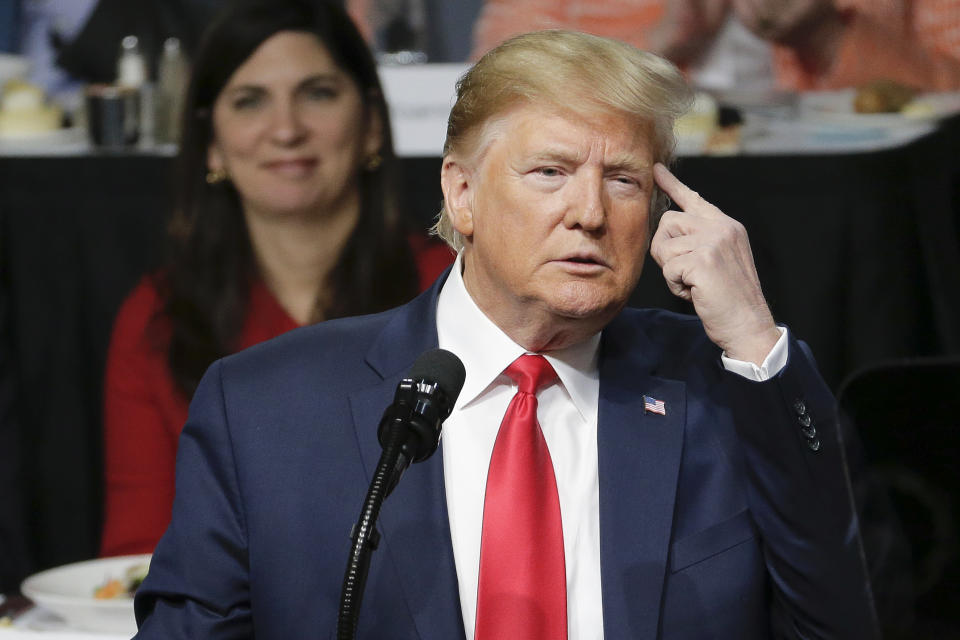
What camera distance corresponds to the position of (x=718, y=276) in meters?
1.49

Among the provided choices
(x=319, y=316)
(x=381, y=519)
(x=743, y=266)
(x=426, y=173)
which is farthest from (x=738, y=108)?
(x=381, y=519)

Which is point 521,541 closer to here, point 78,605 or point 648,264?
point 78,605

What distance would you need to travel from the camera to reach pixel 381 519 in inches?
59.3

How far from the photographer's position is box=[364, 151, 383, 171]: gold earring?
285 cm

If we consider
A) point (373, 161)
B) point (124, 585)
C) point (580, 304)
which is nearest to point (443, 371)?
point (580, 304)

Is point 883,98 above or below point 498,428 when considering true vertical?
above

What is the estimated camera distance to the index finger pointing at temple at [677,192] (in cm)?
154

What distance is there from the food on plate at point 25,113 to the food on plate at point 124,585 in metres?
1.65

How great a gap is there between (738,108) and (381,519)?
77.8 inches

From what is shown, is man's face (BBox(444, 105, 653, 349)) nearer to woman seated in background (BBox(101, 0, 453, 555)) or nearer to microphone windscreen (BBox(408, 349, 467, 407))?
microphone windscreen (BBox(408, 349, 467, 407))

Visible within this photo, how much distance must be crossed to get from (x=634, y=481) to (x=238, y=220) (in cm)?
154

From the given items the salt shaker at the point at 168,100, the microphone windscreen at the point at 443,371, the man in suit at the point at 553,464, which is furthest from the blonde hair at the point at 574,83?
Result: the salt shaker at the point at 168,100

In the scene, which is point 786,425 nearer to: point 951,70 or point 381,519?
point 381,519

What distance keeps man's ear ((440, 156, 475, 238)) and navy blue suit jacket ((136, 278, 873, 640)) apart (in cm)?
17
